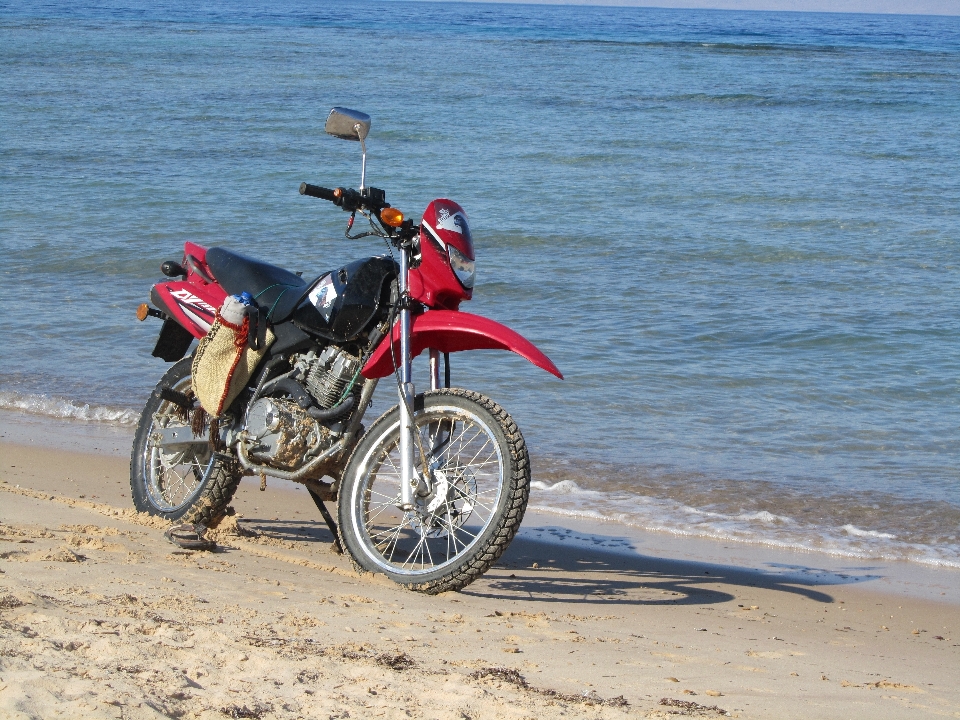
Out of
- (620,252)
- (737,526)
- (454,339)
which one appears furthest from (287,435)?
(620,252)

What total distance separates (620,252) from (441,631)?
33.0 feet

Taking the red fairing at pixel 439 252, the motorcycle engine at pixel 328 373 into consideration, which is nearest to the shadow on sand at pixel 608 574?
the motorcycle engine at pixel 328 373

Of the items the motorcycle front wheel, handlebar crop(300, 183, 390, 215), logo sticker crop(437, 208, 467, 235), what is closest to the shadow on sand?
the motorcycle front wheel

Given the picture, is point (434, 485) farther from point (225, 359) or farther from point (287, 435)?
point (225, 359)

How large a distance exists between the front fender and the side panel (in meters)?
0.98

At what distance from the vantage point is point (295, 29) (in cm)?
6281

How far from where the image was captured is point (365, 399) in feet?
14.8

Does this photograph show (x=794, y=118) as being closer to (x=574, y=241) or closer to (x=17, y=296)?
(x=574, y=241)

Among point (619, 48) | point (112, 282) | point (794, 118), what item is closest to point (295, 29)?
point (619, 48)

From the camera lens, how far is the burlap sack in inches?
185

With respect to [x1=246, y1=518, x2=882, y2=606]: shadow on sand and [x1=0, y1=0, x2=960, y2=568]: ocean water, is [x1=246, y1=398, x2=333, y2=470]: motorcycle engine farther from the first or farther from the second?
[x1=0, y1=0, x2=960, y2=568]: ocean water

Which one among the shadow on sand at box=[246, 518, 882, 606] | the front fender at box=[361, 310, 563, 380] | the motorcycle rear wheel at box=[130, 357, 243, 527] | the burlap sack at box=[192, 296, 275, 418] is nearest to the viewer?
the front fender at box=[361, 310, 563, 380]

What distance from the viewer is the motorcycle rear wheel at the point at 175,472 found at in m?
4.97

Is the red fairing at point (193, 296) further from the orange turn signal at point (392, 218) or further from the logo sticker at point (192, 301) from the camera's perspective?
the orange turn signal at point (392, 218)
